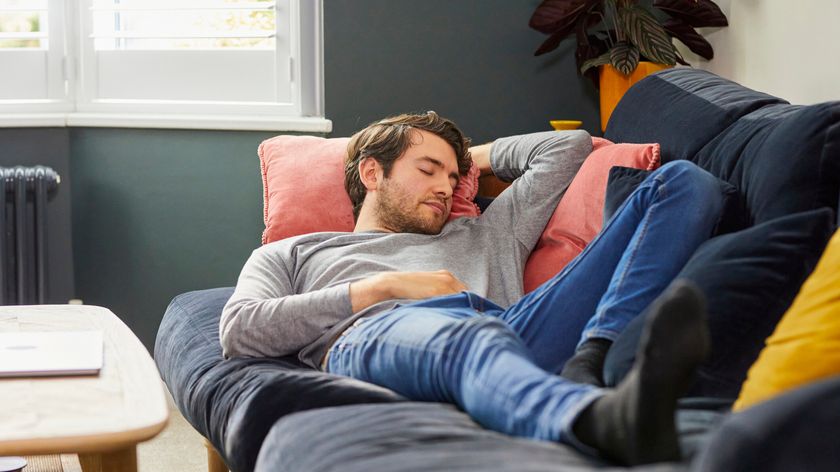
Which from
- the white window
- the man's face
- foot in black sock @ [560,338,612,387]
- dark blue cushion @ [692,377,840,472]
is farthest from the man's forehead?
dark blue cushion @ [692,377,840,472]

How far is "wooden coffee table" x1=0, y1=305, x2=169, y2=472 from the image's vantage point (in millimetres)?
1334

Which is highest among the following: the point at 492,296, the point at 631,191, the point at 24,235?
the point at 631,191

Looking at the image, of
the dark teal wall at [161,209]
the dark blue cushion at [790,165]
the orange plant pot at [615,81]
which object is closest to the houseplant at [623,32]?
the orange plant pot at [615,81]

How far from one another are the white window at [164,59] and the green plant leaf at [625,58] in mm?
962

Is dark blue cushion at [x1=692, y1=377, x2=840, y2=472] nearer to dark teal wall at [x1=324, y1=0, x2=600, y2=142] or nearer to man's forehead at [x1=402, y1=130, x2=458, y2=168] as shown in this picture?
man's forehead at [x1=402, y1=130, x2=458, y2=168]

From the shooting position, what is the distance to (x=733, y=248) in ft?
5.13

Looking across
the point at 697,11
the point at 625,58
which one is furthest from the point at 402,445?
the point at 697,11

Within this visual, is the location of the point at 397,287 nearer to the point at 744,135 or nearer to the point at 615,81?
the point at 744,135

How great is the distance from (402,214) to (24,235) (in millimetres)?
1480

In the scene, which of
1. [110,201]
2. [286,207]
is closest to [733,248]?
[286,207]

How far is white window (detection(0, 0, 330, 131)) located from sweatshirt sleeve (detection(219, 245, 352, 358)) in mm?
1472

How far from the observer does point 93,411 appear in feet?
4.70

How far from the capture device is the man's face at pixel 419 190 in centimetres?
230

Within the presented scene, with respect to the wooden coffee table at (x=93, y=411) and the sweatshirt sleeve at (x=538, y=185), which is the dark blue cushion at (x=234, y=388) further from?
the sweatshirt sleeve at (x=538, y=185)
